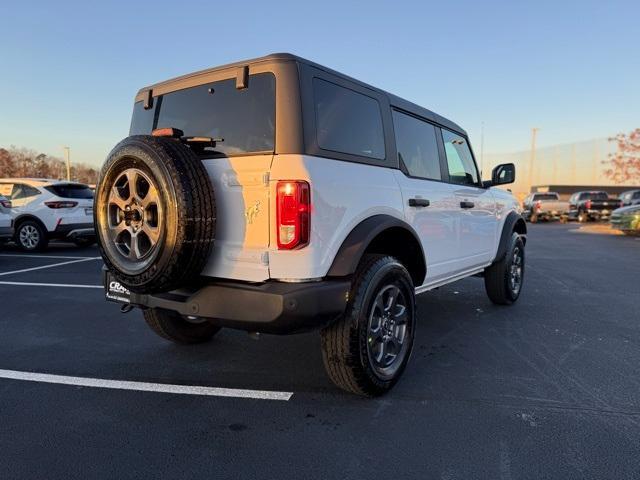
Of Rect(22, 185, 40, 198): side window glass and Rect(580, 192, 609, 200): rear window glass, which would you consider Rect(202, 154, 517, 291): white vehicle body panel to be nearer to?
Rect(22, 185, 40, 198): side window glass

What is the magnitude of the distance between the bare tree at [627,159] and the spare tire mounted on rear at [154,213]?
41005 millimetres


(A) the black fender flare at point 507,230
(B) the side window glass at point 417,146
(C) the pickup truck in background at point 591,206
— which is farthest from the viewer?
(C) the pickup truck in background at point 591,206

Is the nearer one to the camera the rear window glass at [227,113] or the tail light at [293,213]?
the tail light at [293,213]

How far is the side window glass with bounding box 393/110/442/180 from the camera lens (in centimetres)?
365

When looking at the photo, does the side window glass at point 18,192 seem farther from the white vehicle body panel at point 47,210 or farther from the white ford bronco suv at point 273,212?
the white ford bronco suv at point 273,212

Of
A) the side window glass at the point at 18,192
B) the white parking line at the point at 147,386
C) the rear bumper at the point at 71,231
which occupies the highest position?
the side window glass at the point at 18,192

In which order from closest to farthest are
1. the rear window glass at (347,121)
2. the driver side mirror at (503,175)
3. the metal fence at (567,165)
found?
the rear window glass at (347,121)
the driver side mirror at (503,175)
the metal fence at (567,165)

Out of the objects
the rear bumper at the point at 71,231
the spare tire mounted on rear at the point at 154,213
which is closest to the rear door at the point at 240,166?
the spare tire mounted on rear at the point at 154,213

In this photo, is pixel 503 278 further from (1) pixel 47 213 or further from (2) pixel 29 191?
(2) pixel 29 191

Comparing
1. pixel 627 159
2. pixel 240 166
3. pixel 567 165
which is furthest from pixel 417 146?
pixel 567 165

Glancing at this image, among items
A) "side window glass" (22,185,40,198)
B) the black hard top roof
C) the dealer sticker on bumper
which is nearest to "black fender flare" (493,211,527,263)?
the black hard top roof

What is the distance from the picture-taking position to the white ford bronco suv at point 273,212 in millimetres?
2539

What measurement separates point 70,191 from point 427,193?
956 centimetres

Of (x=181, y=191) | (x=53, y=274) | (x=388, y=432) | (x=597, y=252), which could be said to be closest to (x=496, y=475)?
(x=388, y=432)
